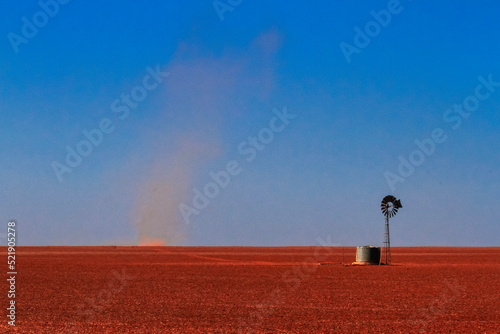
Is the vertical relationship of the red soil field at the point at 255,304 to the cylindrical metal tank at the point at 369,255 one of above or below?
below

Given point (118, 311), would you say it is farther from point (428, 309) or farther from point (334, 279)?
point (334, 279)

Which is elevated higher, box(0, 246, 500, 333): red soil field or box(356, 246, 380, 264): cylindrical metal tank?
box(356, 246, 380, 264): cylindrical metal tank

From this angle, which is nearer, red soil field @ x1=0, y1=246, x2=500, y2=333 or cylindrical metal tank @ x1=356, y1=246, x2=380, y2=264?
red soil field @ x1=0, y1=246, x2=500, y2=333

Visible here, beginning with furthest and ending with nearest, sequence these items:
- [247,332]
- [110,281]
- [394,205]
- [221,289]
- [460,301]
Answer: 1. [394,205]
2. [110,281]
3. [221,289]
4. [460,301]
5. [247,332]

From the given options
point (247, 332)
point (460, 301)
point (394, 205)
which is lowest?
point (247, 332)

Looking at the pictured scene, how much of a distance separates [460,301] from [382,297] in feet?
8.40

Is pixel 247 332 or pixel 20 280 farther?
pixel 20 280

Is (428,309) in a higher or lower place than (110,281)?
lower

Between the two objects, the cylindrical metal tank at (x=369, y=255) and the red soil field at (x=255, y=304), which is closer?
the red soil field at (x=255, y=304)

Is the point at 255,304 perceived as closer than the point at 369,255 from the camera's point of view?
Yes

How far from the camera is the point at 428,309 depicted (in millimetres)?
18031

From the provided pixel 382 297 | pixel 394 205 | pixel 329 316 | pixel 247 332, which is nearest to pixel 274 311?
pixel 329 316

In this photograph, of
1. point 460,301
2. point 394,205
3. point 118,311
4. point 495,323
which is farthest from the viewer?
point 394,205

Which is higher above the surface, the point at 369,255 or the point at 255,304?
the point at 369,255
